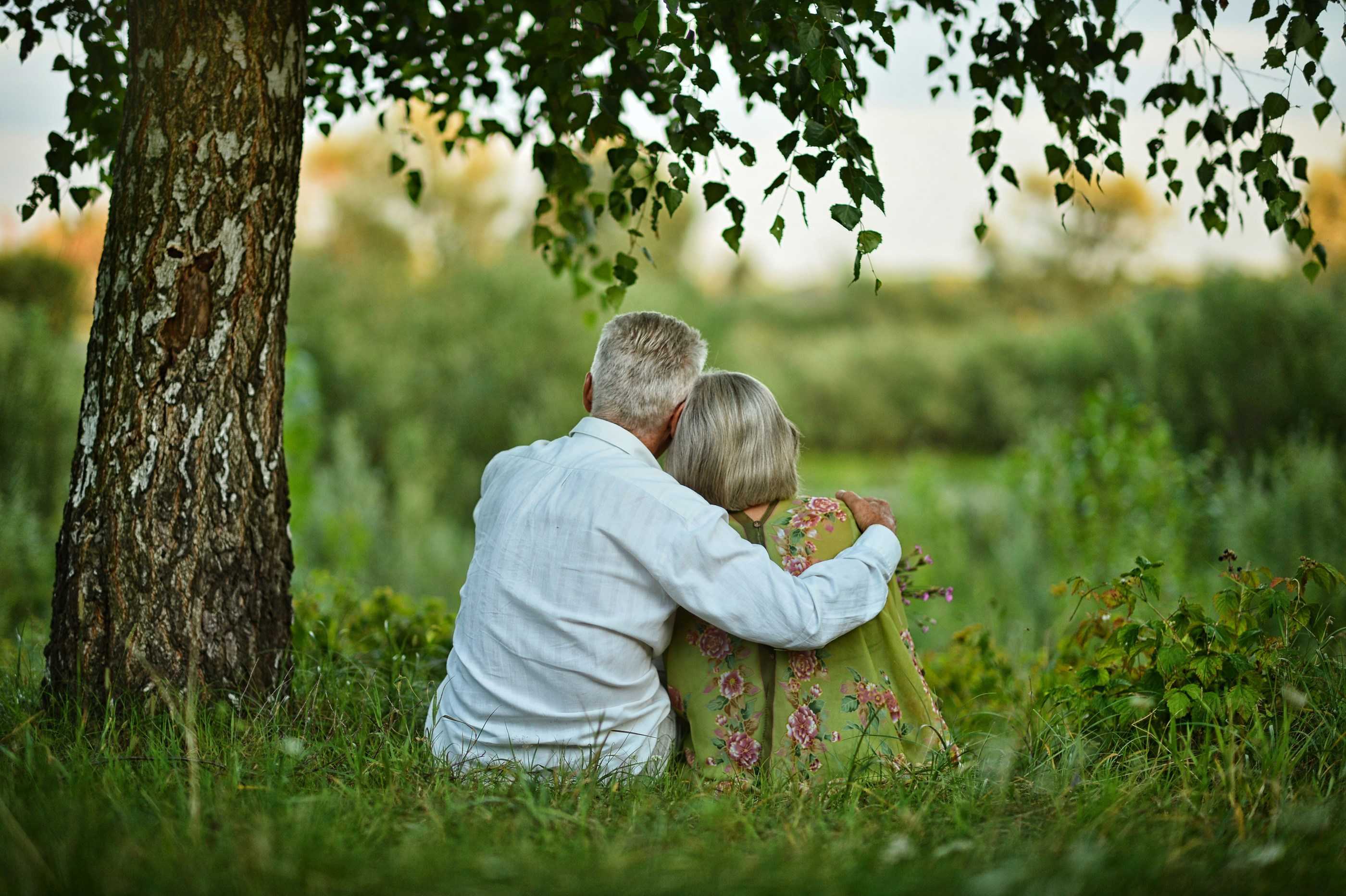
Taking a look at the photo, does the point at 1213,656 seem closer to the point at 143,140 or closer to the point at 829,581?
the point at 829,581

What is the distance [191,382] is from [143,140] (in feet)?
1.98

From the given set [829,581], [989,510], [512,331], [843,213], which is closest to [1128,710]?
[829,581]

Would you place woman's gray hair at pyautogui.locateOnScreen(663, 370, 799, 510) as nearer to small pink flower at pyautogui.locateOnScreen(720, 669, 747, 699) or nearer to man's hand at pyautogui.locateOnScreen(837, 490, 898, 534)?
man's hand at pyautogui.locateOnScreen(837, 490, 898, 534)

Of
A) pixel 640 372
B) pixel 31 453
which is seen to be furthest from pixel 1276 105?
pixel 31 453

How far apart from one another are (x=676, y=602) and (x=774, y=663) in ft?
1.04

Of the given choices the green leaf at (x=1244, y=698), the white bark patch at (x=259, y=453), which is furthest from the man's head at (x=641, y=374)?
the green leaf at (x=1244, y=698)

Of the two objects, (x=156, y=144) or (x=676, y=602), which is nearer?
(x=676, y=602)

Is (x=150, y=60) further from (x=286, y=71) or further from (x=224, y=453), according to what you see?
(x=224, y=453)

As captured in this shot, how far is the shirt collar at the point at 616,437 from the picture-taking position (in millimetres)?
2275

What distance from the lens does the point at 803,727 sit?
7.51 feet

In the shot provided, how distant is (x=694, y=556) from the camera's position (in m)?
2.06

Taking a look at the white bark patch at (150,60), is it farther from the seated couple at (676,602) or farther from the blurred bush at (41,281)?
the blurred bush at (41,281)

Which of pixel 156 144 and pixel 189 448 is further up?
pixel 156 144

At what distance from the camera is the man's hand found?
239 centimetres
